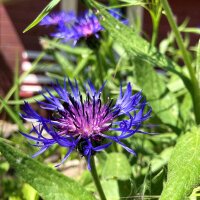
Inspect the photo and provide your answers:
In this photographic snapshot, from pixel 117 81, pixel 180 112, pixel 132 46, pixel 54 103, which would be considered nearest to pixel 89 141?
pixel 54 103

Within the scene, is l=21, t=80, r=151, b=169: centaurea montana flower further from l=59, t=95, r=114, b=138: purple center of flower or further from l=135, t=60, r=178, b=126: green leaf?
l=135, t=60, r=178, b=126: green leaf

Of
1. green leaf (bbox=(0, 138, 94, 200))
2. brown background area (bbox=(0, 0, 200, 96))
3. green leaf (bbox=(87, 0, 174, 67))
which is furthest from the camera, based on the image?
brown background area (bbox=(0, 0, 200, 96))

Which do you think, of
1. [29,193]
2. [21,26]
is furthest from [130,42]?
[21,26]

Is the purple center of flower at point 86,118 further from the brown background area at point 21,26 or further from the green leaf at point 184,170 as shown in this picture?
the brown background area at point 21,26

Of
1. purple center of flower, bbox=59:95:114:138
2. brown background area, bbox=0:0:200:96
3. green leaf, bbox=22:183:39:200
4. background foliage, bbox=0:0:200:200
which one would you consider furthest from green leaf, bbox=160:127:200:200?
brown background area, bbox=0:0:200:96

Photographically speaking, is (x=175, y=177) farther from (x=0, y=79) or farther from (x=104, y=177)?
(x=0, y=79)

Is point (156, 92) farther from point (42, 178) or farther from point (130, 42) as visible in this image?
point (42, 178)

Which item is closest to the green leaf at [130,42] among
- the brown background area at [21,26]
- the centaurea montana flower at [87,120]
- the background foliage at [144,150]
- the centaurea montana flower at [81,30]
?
the background foliage at [144,150]
